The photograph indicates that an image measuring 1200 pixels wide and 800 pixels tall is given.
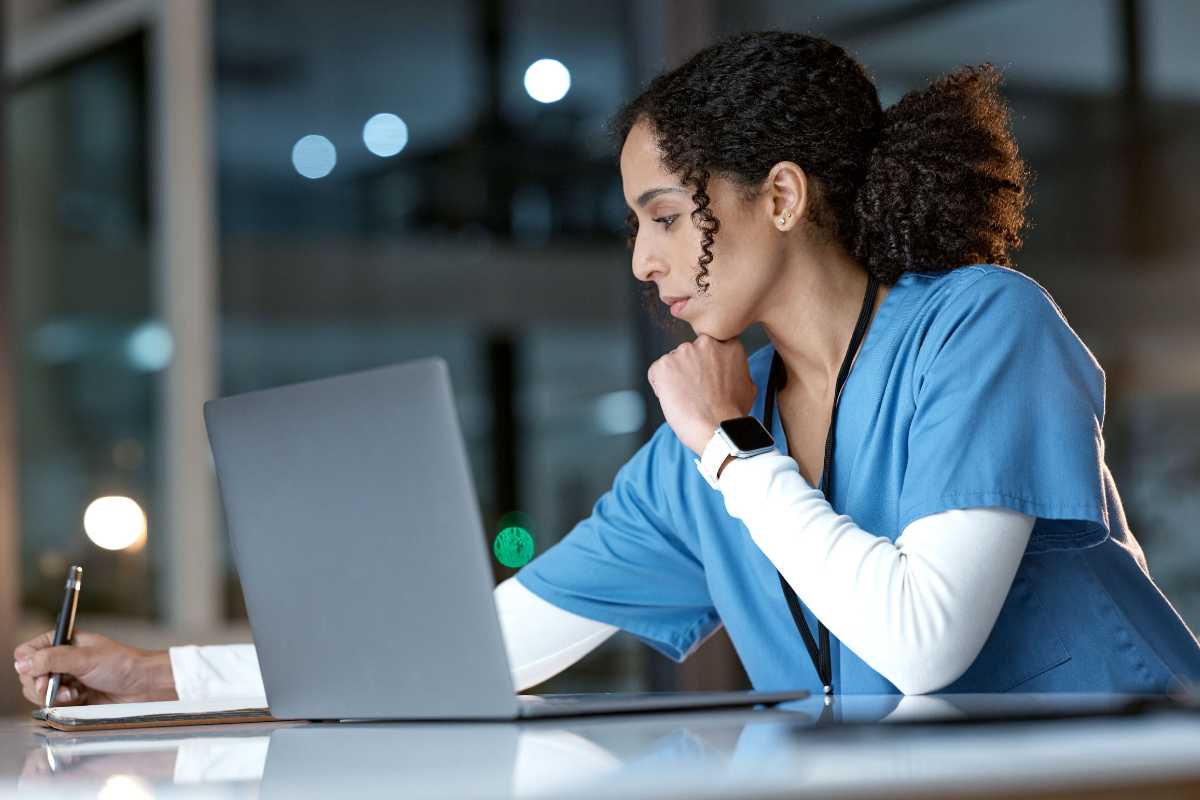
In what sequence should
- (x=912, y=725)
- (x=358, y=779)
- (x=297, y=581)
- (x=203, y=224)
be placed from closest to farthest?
(x=358, y=779) → (x=912, y=725) → (x=297, y=581) → (x=203, y=224)

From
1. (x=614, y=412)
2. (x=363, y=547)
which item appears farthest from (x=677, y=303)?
(x=614, y=412)

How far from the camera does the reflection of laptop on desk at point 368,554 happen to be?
0.89 meters

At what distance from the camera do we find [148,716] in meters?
1.14

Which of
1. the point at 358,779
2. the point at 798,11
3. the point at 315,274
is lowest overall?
the point at 358,779

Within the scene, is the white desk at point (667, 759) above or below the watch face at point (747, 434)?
below

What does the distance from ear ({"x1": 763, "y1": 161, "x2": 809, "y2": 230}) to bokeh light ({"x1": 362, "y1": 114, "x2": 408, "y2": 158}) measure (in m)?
2.97

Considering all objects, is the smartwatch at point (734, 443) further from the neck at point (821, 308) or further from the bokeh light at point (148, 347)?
the bokeh light at point (148, 347)

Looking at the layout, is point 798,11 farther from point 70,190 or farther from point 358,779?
point 358,779

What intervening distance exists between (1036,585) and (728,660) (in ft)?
6.82

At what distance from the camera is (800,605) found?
4.54 feet

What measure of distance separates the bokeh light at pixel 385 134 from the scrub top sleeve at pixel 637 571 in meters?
2.87

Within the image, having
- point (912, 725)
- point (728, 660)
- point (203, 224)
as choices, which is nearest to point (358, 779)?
point (912, 725)

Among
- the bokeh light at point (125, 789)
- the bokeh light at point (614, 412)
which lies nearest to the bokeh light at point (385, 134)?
the bokeh light at point (614, 412)

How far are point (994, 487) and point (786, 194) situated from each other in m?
0.43
